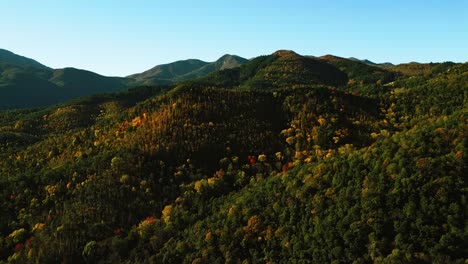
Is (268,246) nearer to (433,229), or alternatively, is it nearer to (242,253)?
(242,253)

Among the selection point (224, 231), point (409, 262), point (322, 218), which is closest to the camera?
point (409, 262)

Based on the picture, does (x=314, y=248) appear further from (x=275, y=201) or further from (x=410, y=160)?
(x=410, y=160)

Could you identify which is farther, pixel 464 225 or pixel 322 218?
pixel 322 218

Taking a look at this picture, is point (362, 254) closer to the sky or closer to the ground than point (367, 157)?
closer to the ground

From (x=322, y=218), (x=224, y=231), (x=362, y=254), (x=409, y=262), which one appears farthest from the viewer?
(x=224, y=231)

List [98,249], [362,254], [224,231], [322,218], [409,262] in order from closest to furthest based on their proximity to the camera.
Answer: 1. [409,262]
2. [362,254]
3. [322,218]
4. [224,231]
5. [98,249]

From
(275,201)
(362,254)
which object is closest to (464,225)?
(362,254)

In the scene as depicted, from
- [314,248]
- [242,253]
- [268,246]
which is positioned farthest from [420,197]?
[242,253]

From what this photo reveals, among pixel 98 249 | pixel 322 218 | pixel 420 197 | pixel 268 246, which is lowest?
pixel 98 249

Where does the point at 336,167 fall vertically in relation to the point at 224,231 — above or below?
above

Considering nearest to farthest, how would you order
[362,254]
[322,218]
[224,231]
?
[362,254], [322,218], [224,231]
